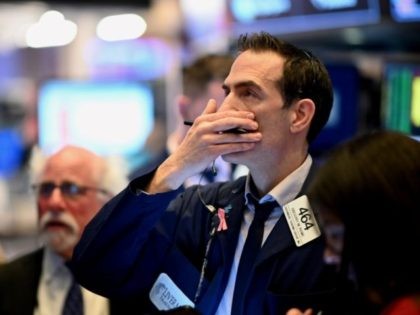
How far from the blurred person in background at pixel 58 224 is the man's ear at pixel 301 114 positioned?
96cm

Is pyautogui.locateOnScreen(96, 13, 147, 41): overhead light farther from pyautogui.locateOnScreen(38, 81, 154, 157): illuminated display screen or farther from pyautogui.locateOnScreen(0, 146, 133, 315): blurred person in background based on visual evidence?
pyautogui.locateOnScreen(0, 146, 133, 315): blurred person in background

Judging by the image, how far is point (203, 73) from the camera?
361cm

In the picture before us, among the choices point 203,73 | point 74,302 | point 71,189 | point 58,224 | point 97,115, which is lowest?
point 97,115

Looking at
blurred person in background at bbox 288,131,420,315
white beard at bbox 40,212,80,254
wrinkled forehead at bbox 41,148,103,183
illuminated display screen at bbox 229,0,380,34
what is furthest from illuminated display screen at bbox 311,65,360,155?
blurred person in background at bbox 288,131,420,315

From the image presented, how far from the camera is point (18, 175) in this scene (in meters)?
8.00

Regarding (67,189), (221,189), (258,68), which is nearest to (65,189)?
(67,189)

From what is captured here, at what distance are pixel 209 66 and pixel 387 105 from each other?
130cm

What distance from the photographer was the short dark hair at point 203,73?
358 cm

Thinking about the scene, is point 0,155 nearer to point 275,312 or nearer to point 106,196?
point 106,196

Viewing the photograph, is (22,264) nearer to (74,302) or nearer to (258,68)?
(74,302)

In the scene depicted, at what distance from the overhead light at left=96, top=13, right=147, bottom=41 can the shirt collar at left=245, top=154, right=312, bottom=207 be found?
6.58 meters

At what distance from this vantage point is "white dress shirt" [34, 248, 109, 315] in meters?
2.66

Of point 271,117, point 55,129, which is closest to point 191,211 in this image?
point 271,117

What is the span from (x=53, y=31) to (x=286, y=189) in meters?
6.96
